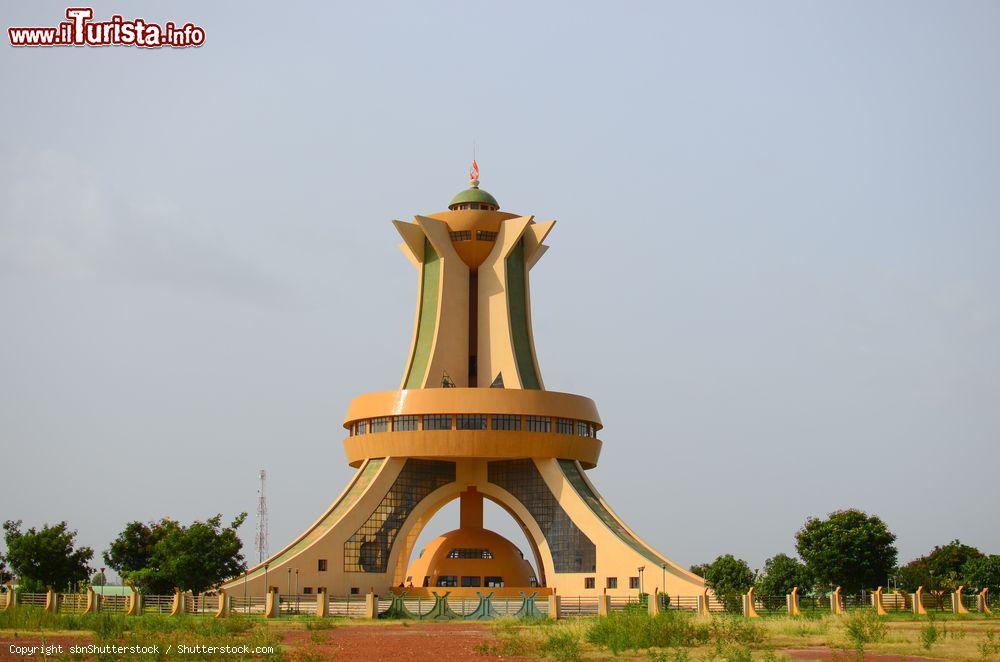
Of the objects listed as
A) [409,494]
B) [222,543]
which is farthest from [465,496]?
[222,543]

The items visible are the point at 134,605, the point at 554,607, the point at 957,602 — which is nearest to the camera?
the point at 554,607

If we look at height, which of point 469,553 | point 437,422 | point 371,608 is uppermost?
point 437,422

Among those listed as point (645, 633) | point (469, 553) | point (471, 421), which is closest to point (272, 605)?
point (471, 421)

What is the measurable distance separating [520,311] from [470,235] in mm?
4583

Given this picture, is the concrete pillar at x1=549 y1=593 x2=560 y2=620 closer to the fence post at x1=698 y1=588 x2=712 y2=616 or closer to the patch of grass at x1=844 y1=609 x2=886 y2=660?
the fence post at x1=698 y1=588 x2=712 y2=616

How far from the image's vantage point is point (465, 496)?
194 feet

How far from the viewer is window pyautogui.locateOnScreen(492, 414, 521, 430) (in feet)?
177

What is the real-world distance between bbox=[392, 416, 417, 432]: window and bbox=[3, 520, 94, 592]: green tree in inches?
601

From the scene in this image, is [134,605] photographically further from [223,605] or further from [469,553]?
[469,553]

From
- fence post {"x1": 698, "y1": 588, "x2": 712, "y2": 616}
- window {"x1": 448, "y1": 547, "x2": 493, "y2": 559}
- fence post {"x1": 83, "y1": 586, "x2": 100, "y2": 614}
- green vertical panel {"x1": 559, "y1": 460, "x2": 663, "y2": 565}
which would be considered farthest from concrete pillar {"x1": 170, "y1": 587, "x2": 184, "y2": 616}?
green vertical panel {"x1": 559, "y1": 460, "x2": 663, "y2": 565}

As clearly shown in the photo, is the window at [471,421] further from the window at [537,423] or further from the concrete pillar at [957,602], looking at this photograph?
the concrete pillar at [957,602]

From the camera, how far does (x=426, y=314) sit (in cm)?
6009

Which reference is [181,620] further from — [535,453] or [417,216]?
[417,216]

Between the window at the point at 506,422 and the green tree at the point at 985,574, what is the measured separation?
23143mm
